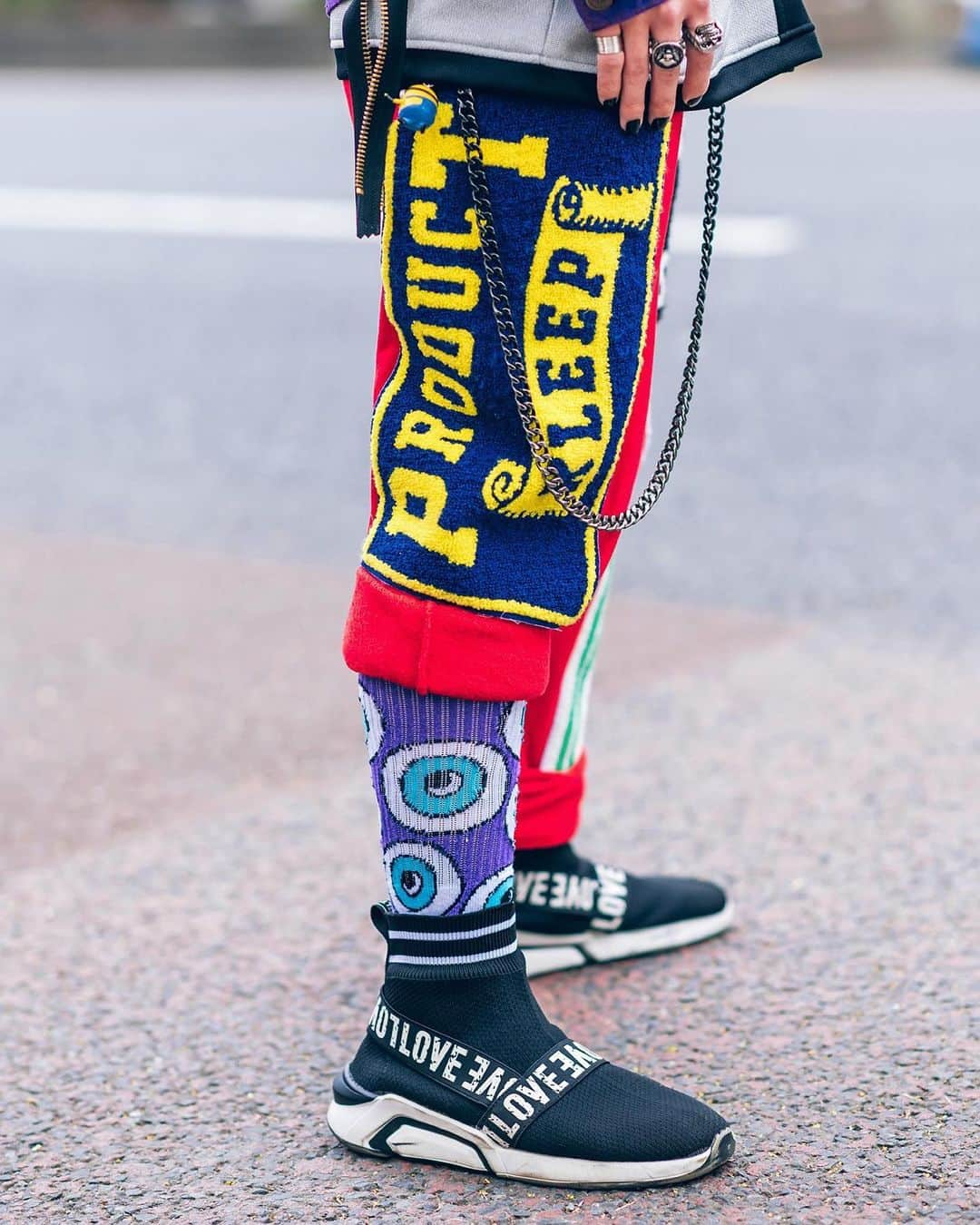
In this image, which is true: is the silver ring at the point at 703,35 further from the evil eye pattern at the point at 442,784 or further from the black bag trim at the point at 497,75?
the evil eye pattern at the point at 442,784

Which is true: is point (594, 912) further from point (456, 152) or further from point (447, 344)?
point (456, 152)

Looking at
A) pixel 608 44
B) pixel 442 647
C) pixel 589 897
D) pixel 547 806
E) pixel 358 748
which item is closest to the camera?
pixel 608 44

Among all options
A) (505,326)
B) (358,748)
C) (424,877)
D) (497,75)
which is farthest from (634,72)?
(358,748)

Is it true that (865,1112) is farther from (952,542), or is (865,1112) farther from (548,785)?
(952,542)

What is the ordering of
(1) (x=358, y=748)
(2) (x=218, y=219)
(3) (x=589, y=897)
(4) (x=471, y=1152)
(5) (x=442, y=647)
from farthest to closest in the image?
(2) (x=218, y=219)
(1) (x=358, y=748)
(3) (x=589, y=897)
(4) (x=471, y=1152)
(5) (x=442, y=647)

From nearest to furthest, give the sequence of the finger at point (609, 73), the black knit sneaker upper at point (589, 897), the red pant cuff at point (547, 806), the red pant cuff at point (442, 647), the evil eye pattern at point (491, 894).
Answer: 1. the finger at point (609, 73)
2. the red pant cuff at point (442, 647)
3. the evil eye pattern at point (491, 894)
4. the red pant cuff at point (547, 806)
5. the black knit sneaker upper at point (589, 897)

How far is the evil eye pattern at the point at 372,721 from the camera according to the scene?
162 centimetres

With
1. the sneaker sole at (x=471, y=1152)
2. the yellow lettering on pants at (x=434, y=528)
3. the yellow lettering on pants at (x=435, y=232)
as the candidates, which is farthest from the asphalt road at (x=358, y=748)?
the yellow lettering on pants at (x=435, y=232)

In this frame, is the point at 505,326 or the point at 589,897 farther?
the point at 589,897

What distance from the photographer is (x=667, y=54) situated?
1462 mm

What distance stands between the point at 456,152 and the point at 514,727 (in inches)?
20.6

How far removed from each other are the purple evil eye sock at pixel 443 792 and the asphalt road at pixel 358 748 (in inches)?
10.8

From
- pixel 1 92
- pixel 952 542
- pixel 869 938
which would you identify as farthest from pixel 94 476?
pixel 1 92

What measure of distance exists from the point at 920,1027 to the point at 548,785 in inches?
18.8
